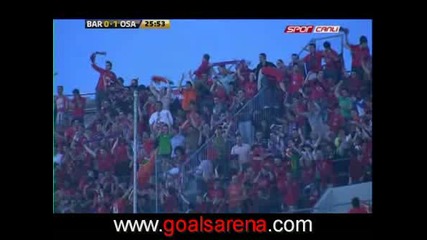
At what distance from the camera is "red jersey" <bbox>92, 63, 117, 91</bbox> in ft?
17.3

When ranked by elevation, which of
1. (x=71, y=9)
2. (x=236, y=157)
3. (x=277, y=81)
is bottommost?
(x=236, y=157)

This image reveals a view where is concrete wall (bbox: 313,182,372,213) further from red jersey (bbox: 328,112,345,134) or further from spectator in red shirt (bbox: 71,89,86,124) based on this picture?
spectator in red shirt (bbox: 71,89,86,124)

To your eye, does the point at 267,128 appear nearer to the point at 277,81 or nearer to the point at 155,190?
the point at 277,81

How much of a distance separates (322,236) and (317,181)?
296mm

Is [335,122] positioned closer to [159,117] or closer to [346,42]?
[346,42]

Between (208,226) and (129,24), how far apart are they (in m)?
1.17

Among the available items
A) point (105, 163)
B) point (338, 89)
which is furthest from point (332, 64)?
point (105, 163)

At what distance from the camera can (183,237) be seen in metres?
5.30

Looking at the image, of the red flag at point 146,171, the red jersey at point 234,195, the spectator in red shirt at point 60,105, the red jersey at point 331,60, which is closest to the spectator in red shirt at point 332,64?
the red jersey at point 331,60

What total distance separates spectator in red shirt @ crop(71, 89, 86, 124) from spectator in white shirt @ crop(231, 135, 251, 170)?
84 cm

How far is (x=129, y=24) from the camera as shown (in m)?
5.30

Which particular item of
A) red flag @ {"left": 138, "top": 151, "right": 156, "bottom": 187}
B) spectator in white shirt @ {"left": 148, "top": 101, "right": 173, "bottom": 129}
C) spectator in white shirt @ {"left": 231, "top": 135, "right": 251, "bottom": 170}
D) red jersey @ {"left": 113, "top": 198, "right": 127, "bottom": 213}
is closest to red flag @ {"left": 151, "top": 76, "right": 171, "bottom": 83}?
spectator in white shirt @ {"left": 148, "top": 101, "right": 173, "bottom": 129}

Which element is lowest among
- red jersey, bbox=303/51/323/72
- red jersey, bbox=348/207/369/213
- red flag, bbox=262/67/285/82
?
red jersey, bbox=348/207/369/213
